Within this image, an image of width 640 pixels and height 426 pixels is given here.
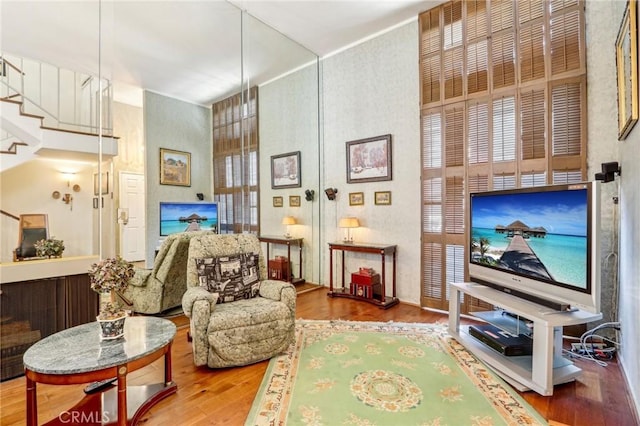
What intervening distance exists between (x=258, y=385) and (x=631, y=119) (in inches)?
121

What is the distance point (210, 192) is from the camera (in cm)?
393

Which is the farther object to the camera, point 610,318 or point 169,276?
point 169,276

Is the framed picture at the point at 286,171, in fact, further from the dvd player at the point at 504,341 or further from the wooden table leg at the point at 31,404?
the wooden table leg at the point at 31,404

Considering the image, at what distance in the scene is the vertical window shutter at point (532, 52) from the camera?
10.1 ft

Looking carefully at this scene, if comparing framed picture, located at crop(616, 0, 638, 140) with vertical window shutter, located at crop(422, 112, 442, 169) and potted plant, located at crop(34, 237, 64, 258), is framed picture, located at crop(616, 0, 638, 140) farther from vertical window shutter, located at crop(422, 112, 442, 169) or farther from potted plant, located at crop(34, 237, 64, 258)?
potted plant, located at crop(34, 237, 64, 258)

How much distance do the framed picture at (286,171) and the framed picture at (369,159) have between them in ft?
2.86

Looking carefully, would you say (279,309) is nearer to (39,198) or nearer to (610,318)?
(39,198)

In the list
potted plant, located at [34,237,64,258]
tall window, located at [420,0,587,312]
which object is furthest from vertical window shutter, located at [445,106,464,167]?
potted plant, located at [34,237,64,258]

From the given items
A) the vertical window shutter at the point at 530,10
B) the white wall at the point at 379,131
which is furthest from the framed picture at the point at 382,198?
the vertical window shutter at the point at 530,10

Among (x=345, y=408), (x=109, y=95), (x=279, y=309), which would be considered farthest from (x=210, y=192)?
(x=345, y=408)

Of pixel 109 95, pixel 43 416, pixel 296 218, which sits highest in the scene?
pixel 109 95

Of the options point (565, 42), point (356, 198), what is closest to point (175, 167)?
point (356, 198)

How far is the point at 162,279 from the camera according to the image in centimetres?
341

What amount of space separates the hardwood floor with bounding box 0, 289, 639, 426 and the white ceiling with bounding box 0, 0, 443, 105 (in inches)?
106
